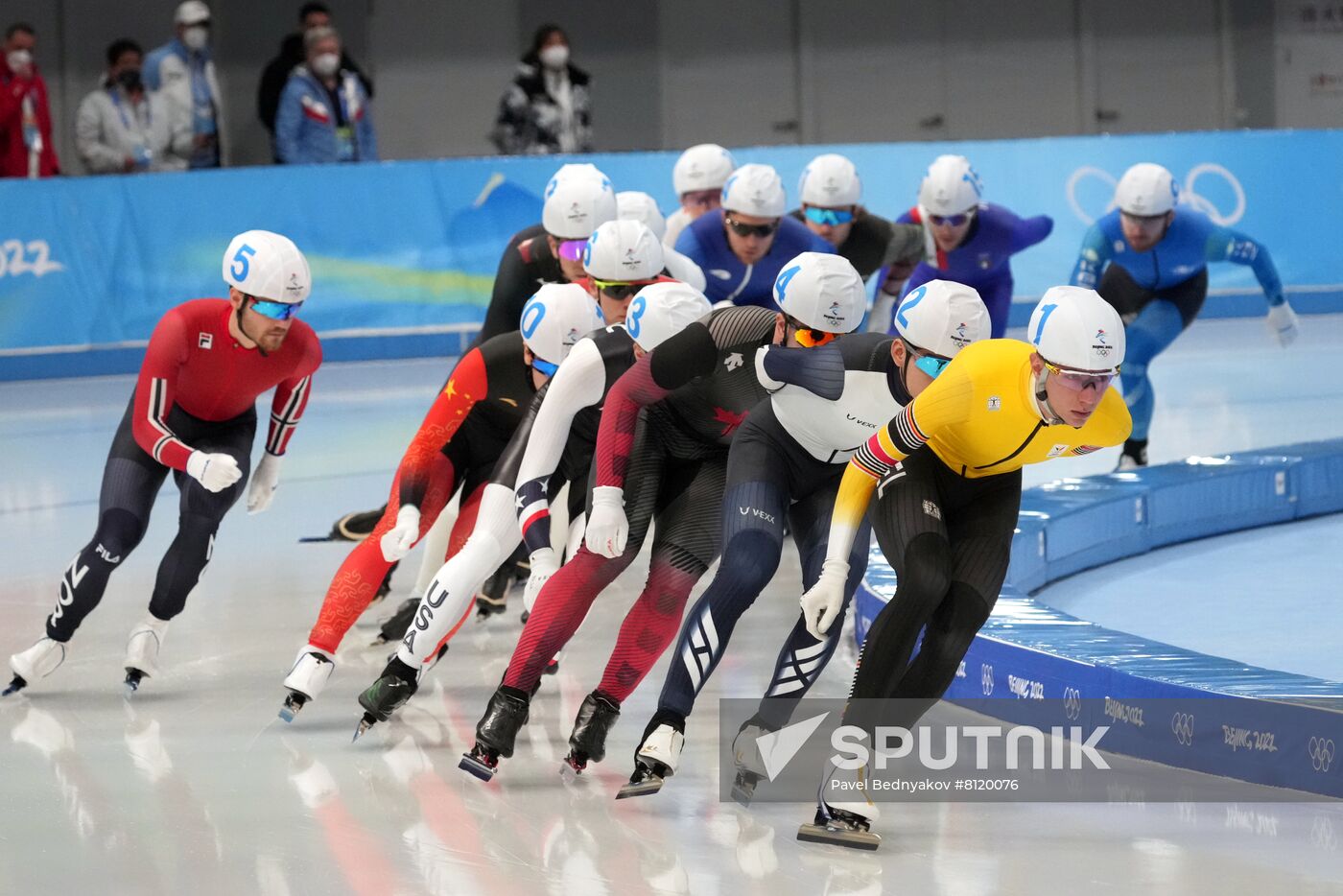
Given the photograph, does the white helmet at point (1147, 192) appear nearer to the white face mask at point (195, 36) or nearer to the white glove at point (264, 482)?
the white glove at point (264, 482)

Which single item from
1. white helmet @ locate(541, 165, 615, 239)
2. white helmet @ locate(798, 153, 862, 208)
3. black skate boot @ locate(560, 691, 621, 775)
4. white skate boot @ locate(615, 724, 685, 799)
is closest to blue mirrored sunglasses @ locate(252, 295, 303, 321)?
white helmet @ locate(541, 165, 615, 239)

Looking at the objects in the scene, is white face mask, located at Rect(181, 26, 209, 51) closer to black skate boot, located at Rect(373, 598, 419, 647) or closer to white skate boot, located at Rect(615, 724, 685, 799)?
black skate boot, located at Rect(373, 598, 419, 647)

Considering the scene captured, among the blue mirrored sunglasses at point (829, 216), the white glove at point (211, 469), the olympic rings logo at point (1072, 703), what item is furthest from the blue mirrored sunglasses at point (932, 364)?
the blue mirrored sunglasses at point (829, 216)

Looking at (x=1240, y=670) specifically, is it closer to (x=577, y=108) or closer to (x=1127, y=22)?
(x=577, y=108)

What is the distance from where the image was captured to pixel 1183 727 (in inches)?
184

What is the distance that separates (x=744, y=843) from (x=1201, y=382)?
854cm

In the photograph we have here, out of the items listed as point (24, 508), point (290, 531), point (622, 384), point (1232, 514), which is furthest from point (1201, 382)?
point (622, 384)

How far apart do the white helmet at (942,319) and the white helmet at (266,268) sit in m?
2.02

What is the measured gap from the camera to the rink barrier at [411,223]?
44.0ft

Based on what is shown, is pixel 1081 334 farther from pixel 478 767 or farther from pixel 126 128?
pixel 126 128

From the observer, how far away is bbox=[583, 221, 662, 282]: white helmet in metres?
5.29

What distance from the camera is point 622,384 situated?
479 cm

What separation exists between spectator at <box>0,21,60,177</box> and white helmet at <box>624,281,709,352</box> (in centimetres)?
1004

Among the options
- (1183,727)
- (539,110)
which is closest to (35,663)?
(1183,727)
